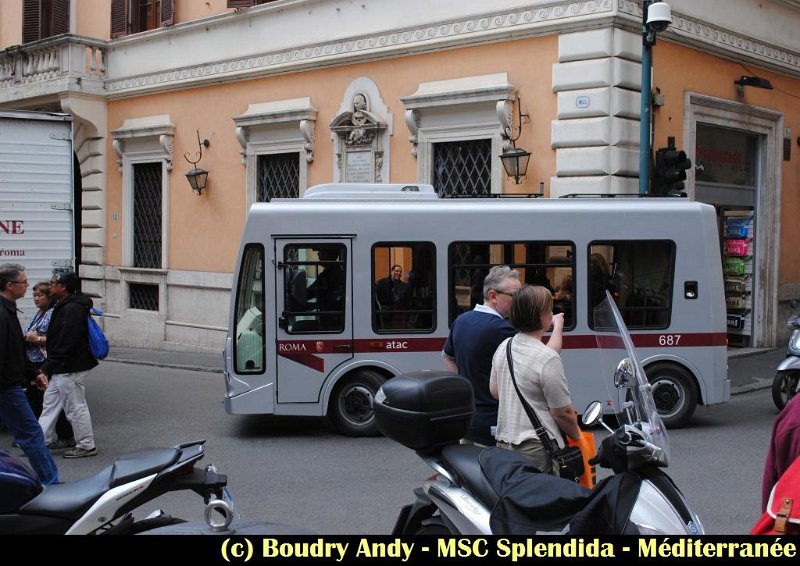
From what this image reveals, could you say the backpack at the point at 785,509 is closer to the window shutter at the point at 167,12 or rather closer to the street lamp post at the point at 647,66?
the street lamp post at the point at 647,66

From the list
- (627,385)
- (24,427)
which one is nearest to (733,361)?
(24,427)

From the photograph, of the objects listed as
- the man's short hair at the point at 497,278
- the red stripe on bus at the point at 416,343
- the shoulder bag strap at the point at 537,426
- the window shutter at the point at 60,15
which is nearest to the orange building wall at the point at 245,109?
the window shutter at the point at 60,15

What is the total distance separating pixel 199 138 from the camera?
18.4 meters

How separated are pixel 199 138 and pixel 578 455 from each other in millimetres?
15095

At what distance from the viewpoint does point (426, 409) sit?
405 cm

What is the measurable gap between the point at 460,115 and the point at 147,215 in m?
8.59

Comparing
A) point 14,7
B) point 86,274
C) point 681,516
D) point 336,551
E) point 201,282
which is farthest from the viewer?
point 14,7

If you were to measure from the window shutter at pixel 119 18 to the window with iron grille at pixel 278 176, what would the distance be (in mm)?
5090

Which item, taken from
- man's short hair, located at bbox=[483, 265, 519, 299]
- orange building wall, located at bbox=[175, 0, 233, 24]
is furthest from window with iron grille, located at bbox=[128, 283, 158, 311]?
man's short hair, located at bbox=[483, 265, 519, 299]

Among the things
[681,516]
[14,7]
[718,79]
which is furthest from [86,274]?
[681,516]

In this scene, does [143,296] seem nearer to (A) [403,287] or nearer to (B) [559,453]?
(A) [403,287]

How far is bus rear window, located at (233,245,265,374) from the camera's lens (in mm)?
10039

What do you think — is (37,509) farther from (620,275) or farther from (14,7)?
(14,7)

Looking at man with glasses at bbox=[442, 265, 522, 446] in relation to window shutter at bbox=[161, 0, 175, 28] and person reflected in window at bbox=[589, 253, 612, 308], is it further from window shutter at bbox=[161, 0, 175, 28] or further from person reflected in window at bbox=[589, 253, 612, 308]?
window shutter at bbox=[161, 0, 175, 28]
